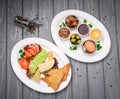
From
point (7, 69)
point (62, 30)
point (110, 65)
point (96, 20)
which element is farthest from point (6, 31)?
point (110, 65)

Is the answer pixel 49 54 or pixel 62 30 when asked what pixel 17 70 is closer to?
pixel 49 54

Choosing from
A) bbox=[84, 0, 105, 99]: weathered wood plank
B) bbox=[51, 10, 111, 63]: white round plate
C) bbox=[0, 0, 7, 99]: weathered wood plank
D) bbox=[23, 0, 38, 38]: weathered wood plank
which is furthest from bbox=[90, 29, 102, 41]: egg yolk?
bbox=[0, 0, 7, 99]: weathered wood plank

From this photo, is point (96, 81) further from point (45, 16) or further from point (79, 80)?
point (45, 16)

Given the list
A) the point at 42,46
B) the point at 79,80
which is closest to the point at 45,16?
the point at 42,46

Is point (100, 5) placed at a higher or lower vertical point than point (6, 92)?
higher

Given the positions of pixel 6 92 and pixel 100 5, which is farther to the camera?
pixel 100 5

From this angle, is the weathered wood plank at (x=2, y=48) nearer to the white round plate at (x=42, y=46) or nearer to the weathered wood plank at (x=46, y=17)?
the white round plate at (x=42, y=46)

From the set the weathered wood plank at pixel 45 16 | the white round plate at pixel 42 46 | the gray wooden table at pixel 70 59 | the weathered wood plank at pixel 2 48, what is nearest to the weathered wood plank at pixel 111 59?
Result: the gray wooden table at pixel 70 59

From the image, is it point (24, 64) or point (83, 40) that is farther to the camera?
point (83, 40)
